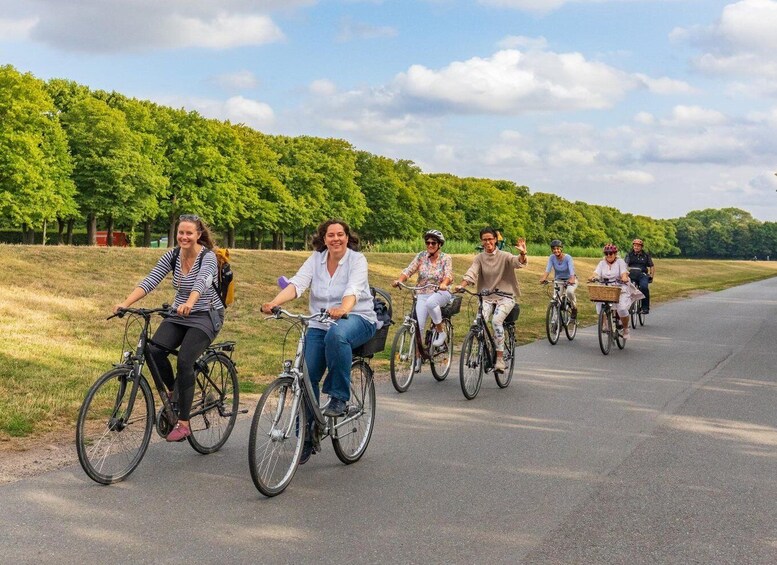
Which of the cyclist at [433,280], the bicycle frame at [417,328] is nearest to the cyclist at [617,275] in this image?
the cyclist at [433,280]

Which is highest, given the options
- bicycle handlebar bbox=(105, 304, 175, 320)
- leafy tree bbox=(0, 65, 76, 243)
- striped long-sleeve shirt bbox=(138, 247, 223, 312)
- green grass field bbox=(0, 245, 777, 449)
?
leafy tree bbox=(0, 65, 76, 243)

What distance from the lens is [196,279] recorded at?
605 cm

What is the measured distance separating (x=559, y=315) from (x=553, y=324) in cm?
30

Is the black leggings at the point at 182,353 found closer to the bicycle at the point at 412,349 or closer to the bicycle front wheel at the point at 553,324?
the bicycle at the point at 412,349

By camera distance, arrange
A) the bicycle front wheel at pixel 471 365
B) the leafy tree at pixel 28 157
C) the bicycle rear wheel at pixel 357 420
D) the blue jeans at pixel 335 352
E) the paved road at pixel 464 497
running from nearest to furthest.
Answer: the paved road at pixel 464 497
the blue jeans at pixel 335 352
the bicycle rear wheel at pixel 357 420
the bicycle front wheel at pixel 471 365
the leafy tree at pixel 28 157

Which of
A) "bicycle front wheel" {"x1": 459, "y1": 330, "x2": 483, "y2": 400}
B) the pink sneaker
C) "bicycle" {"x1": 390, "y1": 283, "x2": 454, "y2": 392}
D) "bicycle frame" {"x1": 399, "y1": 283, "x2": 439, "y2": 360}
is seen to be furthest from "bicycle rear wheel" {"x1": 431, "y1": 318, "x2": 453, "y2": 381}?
the pink sneaker

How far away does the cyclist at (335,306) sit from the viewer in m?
5.73

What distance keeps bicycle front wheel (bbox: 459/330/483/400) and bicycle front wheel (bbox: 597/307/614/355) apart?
445 centimetres

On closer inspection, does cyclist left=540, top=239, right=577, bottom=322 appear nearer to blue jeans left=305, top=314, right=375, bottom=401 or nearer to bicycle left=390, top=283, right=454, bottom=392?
bicycle left=390, top=283, right=454, bottom=392

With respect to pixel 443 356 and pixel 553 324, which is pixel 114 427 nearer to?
pixel 443 356

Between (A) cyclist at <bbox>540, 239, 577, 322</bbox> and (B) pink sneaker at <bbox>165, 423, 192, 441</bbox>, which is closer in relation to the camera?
(B) pink sneaker at <bbox>165, 423, 192, 441</bbox>

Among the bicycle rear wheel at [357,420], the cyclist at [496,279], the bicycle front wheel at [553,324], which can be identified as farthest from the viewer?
the bicycle front wheel at [553,324]

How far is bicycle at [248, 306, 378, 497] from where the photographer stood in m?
5.13

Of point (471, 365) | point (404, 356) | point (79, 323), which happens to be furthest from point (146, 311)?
point (79, 323)
